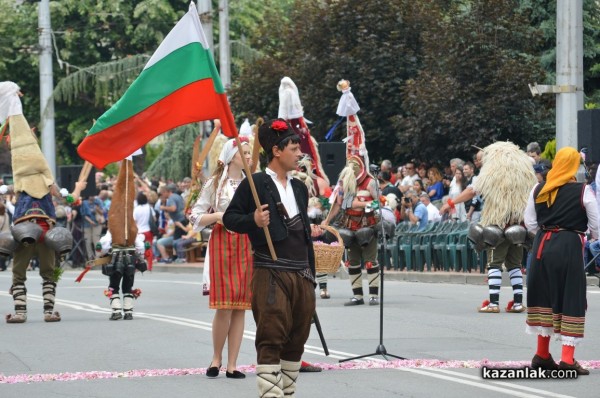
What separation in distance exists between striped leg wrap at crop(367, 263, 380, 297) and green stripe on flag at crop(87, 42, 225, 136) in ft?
27.2

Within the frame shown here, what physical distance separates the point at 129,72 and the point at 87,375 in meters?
36.1

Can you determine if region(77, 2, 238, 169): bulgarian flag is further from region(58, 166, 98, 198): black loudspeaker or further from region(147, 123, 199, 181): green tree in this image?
region(147, 123, 199, 181): green tree

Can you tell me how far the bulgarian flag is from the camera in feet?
→ 34.9

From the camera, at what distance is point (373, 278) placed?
18.8 m

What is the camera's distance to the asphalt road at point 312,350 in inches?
430

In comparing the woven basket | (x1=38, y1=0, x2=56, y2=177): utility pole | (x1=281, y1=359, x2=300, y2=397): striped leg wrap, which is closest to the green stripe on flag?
(x1=281, y1=359, x2=300, y2=397): striped leg wrap

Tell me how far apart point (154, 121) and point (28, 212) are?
6.40 m

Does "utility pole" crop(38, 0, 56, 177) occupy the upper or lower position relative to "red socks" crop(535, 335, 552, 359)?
upper

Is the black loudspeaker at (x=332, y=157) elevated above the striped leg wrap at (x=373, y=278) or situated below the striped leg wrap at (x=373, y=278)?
above

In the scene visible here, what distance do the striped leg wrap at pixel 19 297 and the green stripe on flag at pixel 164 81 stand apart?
22.1ft

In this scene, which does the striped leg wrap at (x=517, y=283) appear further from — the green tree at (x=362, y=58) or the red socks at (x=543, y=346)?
the green tree at (x=362, y=58)

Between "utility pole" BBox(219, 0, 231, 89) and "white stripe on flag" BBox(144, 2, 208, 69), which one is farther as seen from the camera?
"utility pole" BBox(219, 0, 231, 89)

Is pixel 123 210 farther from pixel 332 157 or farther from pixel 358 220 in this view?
pixel 332 157

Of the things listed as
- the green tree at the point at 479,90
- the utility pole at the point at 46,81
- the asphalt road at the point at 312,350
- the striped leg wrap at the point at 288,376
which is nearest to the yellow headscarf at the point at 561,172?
the asphalt road at the point at 312,350
